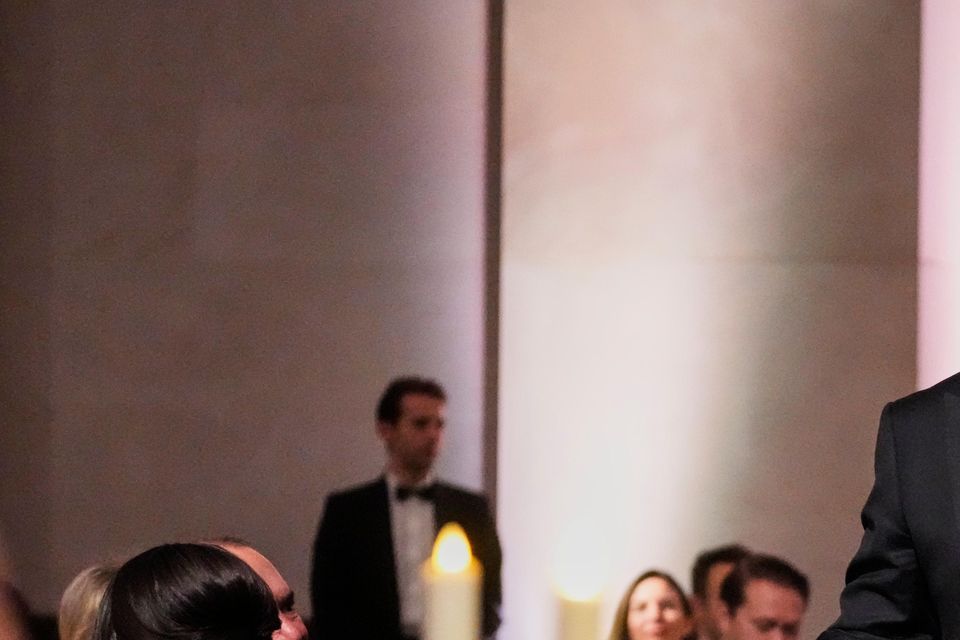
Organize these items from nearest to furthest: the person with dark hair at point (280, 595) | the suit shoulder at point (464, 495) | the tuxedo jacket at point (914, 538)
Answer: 1. the tuxedo jacket at point (914, 538)
2. the person with dark hair at point (280, 595)
3. the suit shoulder at point (464, 495)

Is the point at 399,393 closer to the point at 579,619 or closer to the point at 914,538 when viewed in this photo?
the point at 914,538

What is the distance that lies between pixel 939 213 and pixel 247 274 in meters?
2.14

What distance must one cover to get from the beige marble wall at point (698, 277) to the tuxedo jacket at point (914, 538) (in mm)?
2686

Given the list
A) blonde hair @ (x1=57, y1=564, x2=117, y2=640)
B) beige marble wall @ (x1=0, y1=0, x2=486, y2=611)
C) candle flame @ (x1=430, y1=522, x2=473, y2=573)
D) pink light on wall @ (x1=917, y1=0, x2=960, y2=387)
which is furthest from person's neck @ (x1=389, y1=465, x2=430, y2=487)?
candle flame @ (x1=430, y1=522, x2=473, y2=573)

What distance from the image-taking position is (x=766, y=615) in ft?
12.8

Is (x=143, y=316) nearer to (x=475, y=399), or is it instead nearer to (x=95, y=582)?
(x=475, y=399)

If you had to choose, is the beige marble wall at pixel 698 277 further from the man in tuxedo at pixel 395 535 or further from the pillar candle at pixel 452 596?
the pillar candle at pixel 452 596

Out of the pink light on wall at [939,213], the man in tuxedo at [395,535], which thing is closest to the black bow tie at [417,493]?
the man in tuxedo at [395,535]

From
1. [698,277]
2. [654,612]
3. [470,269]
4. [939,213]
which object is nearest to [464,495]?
[470,269]

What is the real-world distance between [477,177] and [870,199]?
123 centimetres

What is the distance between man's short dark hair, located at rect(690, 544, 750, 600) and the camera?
4.35 meters

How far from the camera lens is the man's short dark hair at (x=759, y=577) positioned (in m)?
4.05

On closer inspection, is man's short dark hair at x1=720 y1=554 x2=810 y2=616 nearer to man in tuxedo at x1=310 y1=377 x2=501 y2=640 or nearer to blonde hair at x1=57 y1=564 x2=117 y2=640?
man in tuxedo at x1=310 y1=377 x2=501 y2=640

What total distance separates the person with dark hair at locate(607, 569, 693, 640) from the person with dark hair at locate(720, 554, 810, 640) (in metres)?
0.11
